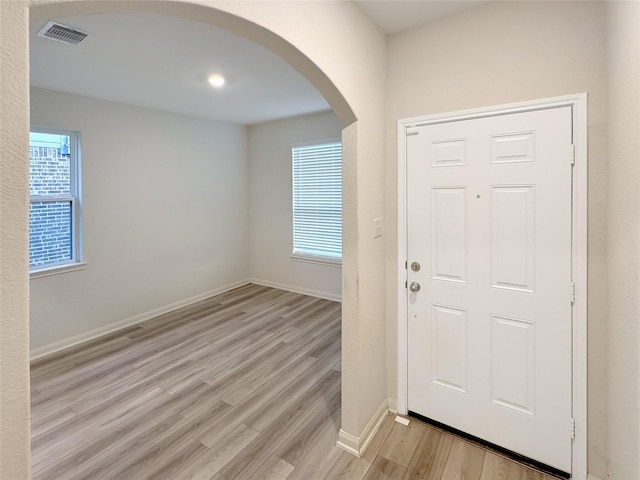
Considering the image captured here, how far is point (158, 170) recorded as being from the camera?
4.17 meters

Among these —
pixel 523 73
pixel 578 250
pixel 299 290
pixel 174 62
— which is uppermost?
→ pixel 174 62

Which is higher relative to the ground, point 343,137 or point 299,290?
point 343,137

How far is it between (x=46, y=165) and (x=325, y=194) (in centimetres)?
319

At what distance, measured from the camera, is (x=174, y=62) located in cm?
265

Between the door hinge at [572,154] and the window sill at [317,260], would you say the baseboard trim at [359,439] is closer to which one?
the door hinge at [572,154]

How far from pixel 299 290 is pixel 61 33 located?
3902 mm

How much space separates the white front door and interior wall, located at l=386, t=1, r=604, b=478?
106mm

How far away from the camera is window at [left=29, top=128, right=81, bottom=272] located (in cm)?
322

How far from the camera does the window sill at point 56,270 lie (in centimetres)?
314

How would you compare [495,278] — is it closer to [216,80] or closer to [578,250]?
[578,250]

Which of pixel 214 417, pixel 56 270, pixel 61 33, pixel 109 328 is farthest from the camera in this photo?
pixel 109 328

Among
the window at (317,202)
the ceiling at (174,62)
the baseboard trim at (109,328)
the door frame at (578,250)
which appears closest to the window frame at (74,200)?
the ceiling at (174,62)

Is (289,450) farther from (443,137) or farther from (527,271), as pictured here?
(443,137)

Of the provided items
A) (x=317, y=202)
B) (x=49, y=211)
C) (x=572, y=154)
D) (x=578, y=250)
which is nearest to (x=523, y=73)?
(x=572, y=154)
